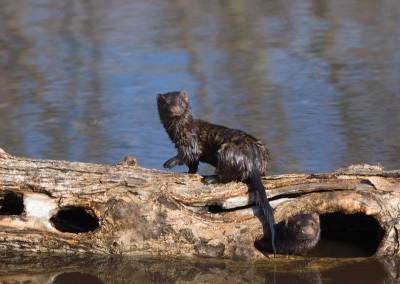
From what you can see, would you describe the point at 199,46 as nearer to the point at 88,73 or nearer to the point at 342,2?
the point at 88,73

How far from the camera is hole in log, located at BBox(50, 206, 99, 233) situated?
23.6 feet

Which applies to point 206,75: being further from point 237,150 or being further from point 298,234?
point 298,234

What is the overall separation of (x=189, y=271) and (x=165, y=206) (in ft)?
1.58

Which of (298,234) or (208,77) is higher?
(208,77)

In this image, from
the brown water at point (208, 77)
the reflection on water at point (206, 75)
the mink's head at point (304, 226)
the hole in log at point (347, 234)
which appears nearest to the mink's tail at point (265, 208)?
the mink's head at point (304, 226)

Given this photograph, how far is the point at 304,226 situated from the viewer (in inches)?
263

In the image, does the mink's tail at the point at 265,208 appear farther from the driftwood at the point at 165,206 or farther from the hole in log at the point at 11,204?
the hole in log at the point at 11,204

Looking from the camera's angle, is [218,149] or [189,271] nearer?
[189,271]

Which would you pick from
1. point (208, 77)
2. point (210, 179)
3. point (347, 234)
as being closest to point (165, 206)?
point (210, 179)

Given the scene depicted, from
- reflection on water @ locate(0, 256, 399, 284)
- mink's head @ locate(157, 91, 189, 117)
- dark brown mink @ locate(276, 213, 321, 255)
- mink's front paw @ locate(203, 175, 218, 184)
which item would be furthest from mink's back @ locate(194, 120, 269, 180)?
reflection on water @ locate(0, 256, 399, 284)

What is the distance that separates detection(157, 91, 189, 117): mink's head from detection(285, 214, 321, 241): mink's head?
141cm

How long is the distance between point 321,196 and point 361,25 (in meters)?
8.26

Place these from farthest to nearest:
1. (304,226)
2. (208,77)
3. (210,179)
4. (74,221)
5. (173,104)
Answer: (208,77)
(173,104)
(74,221)
(210,179)
(304,226)

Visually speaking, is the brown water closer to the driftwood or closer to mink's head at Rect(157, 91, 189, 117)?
the driftwood
